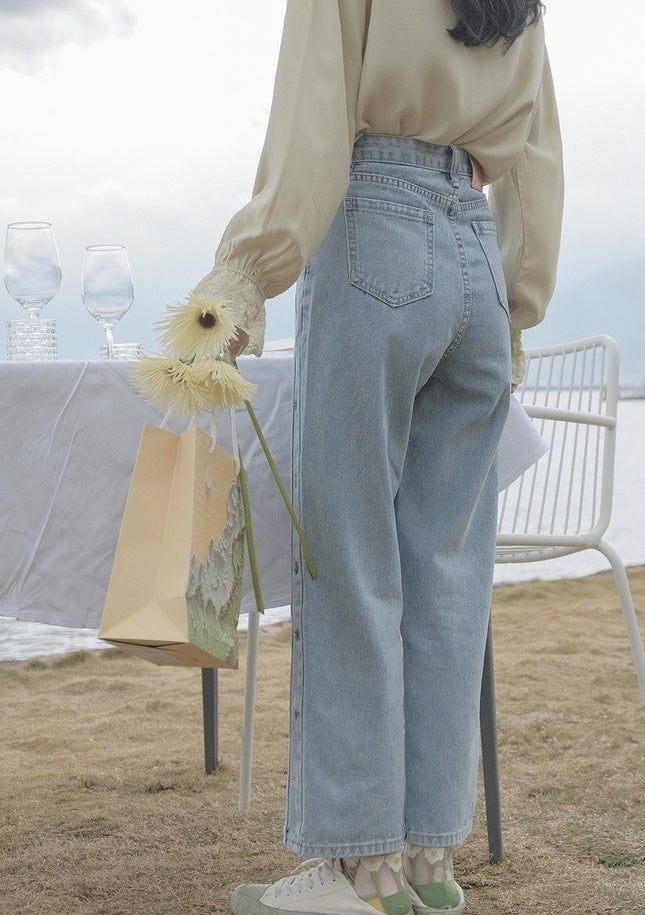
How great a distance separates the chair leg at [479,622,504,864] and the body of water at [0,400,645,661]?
72.9 inches

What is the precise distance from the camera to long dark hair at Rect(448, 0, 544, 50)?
3.12 feet

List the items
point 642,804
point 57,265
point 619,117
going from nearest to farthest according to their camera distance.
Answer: point 57,265 < point 642,804 < point 619,117

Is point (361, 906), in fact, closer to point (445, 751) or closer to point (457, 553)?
point (445, 751)

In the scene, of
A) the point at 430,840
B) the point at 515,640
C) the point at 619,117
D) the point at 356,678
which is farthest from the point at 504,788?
the point at 619,117

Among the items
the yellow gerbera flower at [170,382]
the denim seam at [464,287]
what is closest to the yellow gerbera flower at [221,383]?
the yellow gerbera flower at [170,382]

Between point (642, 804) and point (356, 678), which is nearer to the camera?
point (356, 678)

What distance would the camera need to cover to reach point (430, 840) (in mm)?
1069

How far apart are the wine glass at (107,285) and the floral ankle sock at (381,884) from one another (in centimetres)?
73

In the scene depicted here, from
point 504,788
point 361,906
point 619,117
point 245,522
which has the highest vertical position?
point 619,117

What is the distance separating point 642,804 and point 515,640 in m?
1.46

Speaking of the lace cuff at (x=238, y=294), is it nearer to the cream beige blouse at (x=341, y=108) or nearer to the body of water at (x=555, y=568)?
the cream beige blouse at (x=341, y=108)

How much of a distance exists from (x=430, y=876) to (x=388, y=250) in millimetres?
673

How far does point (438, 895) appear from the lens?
3.50 ft

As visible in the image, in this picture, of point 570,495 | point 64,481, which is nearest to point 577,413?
point 570,495
